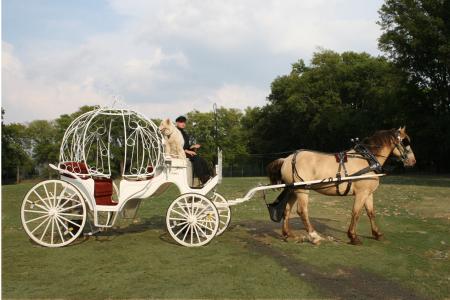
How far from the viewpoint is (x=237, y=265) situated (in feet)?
22.5

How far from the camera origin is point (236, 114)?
7375cm

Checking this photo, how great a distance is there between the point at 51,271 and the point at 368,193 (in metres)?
6.04

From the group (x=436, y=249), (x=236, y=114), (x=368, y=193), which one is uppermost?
(x=236, y=114)

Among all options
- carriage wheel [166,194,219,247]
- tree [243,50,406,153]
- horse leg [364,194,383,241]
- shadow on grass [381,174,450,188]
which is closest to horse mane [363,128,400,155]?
horse leg [364,194,383,241]

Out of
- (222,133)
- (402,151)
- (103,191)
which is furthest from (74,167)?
(222,133)

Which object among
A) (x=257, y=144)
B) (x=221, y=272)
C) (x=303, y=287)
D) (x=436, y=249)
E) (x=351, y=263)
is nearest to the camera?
(x=303, y=287)

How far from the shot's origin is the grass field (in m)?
5.62

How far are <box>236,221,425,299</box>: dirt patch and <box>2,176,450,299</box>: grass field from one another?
0.6 inches

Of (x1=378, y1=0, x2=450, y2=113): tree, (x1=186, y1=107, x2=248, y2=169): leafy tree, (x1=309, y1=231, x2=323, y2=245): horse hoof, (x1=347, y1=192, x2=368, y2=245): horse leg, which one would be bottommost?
(x1=309, y1=231, x2=323, y2=245): horse hoof

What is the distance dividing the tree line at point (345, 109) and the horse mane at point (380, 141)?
35.2 ft

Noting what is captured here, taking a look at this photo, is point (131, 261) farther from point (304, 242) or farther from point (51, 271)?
point (304, 242)

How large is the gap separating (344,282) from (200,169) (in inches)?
163

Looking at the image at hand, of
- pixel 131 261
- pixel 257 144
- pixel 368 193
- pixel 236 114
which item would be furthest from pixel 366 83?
pixel 131 261

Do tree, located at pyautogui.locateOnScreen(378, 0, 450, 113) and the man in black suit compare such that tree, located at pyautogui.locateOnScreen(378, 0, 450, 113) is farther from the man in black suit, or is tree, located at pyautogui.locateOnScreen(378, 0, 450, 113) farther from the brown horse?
the man in black suit
